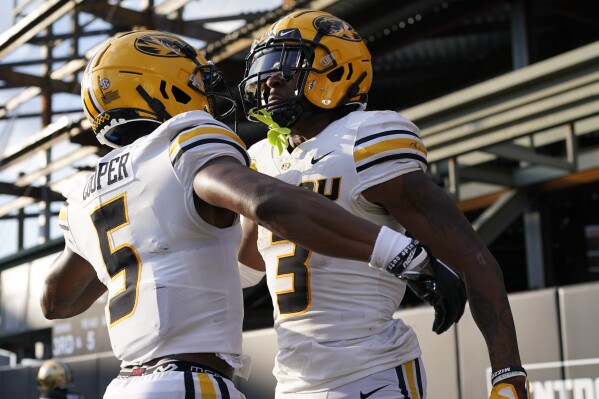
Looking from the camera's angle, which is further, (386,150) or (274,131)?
(274,131)

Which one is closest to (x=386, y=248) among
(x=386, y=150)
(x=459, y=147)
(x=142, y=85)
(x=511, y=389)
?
(x=511, y=389)

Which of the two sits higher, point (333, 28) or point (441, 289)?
point (333, 28)

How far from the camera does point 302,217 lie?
215 centimetres

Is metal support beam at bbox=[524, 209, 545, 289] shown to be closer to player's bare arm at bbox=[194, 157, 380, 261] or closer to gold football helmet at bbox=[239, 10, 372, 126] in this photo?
gold football helmet at bbox=[239, 10, 372, 126]

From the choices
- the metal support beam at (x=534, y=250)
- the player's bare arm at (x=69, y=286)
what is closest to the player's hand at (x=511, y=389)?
the player's bare arm at (x=69, y=286)

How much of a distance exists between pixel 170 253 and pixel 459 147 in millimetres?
6195

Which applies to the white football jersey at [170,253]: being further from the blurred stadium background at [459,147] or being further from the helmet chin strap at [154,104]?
the blurred stadium background at [459,147]

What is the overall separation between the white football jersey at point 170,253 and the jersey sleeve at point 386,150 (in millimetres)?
478

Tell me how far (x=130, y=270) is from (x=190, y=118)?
42 centimetres

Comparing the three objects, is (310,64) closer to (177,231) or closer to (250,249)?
(250,249)

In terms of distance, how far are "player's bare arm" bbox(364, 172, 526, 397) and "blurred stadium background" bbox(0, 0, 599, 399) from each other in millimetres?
2442

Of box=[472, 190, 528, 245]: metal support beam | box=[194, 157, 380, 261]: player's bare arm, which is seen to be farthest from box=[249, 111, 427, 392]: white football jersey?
box=[472, 190, 528, 245]: metal support beam

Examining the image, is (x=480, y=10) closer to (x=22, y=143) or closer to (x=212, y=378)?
(x=22, y=143)

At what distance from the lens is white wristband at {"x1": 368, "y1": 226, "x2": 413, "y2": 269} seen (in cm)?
209
